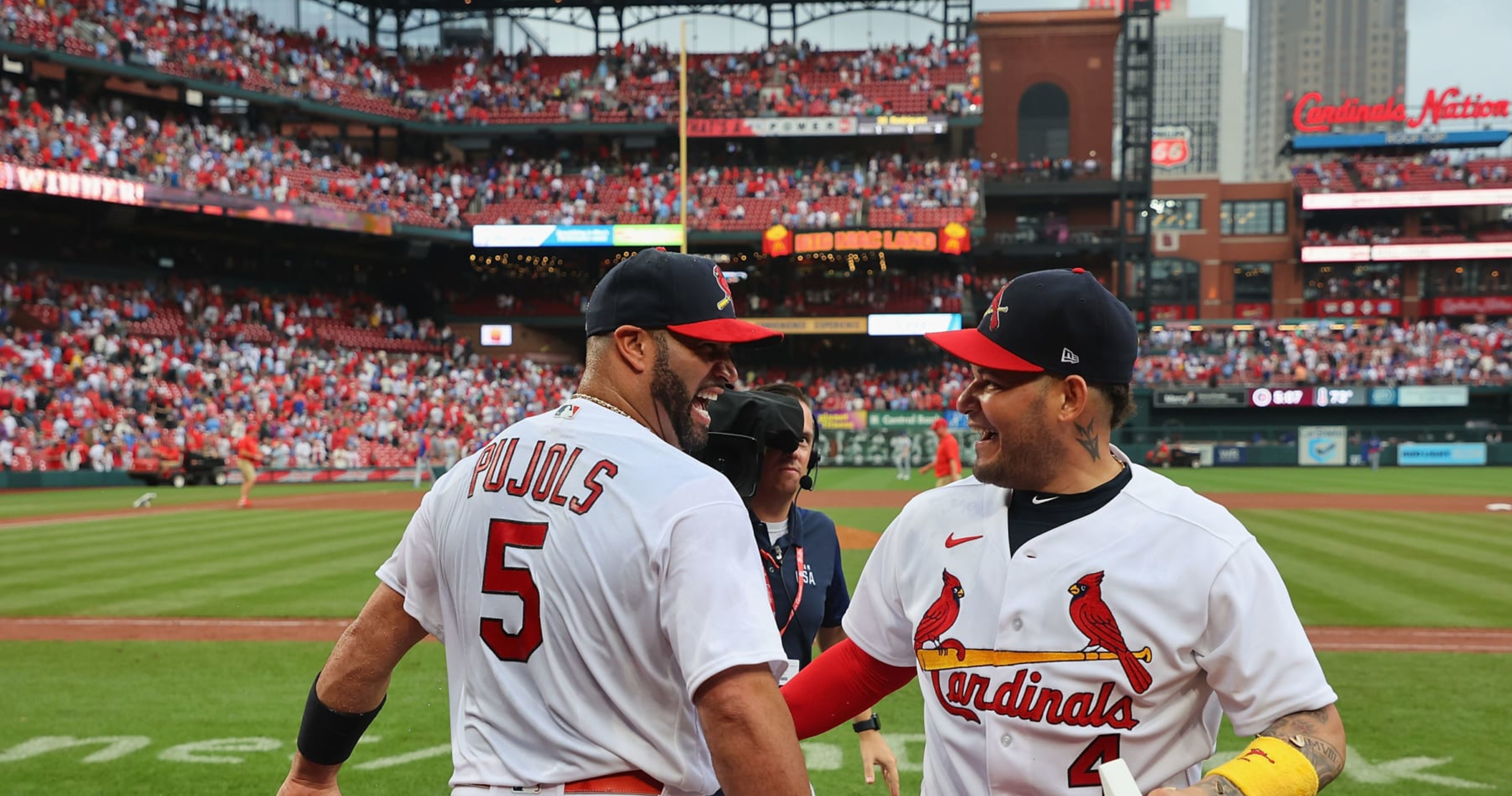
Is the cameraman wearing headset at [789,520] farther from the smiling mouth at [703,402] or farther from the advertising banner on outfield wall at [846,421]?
the advertising banner on outfield wall at [846,421]

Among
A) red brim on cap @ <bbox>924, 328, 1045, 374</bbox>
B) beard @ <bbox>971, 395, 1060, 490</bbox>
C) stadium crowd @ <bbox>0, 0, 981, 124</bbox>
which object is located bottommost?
beard @ <bbox>971, 395, 1060, 490</bbox>

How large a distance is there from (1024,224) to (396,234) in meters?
30.7

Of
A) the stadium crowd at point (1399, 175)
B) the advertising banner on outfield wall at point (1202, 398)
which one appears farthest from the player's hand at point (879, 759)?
the stadium crowd at point (1399, 175)

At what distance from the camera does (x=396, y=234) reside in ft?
141

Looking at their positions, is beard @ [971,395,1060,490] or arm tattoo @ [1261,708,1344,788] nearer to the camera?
arm tattoo @ [1261,708,1344,788]

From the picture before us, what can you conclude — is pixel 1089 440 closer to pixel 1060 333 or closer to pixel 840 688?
pixel 1060 333

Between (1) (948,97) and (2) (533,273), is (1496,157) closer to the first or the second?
(1) (948,97)

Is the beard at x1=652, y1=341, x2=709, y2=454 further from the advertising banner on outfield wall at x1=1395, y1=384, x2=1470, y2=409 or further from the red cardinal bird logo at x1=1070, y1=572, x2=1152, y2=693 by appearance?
the advertising banner on outfield wall at x1=1395, y1=384, x2=1470, y2=409

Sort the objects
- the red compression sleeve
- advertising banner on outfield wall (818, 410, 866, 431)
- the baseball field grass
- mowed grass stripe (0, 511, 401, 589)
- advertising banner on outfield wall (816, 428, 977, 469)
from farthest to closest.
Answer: advertising banner on outfield wall (818, 410, 866, 431), advertising banner on outfield wall (816, 428, 977, 469), mowed grass stripe (0, 511, 401, 589), the baseball field grass, the red compression sleeve

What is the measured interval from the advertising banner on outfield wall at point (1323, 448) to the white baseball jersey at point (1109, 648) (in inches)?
1623

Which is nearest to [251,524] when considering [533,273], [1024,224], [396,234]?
[396,234]

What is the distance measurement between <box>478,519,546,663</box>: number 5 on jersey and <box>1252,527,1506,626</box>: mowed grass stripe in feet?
31.6

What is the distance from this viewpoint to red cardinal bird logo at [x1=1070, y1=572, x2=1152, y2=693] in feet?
7.22

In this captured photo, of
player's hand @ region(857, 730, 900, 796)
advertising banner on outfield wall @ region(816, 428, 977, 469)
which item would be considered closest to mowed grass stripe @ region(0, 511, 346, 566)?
player's hand @ region(857, 730, 900, 796)
